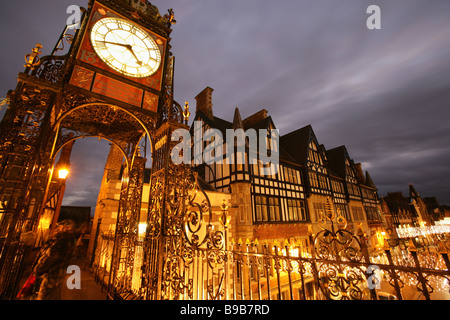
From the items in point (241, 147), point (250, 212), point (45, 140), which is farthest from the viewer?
point (241, 147)

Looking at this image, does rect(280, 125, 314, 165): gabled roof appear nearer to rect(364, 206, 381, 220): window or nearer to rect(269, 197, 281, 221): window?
rect(269, 197, 281, 221): window

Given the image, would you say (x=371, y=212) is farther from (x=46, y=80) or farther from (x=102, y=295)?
(x=46, y=80)

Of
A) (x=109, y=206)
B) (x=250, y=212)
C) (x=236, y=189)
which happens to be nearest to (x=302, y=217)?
(x=250, y=212)

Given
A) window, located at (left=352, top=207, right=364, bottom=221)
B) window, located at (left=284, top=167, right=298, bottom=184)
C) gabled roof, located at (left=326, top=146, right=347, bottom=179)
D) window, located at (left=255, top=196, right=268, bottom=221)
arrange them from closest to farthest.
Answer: window, located at (left=255, top=196, right=268, bottom=221), window, located at (left=284, top=167, right=298, bottom=184), window, located at (left=352, top=207, right=364, bottom=221), gabled roof, located at (left=326, top=146, right=347, bottom=179)

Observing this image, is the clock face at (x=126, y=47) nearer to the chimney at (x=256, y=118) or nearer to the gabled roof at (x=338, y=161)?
the chimney at (x=256, y=118)

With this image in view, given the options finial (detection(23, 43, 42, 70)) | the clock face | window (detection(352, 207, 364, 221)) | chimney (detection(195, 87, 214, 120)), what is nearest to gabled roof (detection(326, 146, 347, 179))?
window (detection(352, 207, 364, 221))

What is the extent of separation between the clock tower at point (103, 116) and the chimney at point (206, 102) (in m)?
11.0

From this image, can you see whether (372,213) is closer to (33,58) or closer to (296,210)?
(296,210)

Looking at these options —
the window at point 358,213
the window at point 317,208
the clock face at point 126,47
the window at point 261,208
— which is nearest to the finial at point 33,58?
the clock face at point 126,47

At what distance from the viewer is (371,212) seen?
27.2 meters

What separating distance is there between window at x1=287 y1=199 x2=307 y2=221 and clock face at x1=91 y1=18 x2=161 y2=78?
47.6 feet

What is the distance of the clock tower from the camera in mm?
3238
